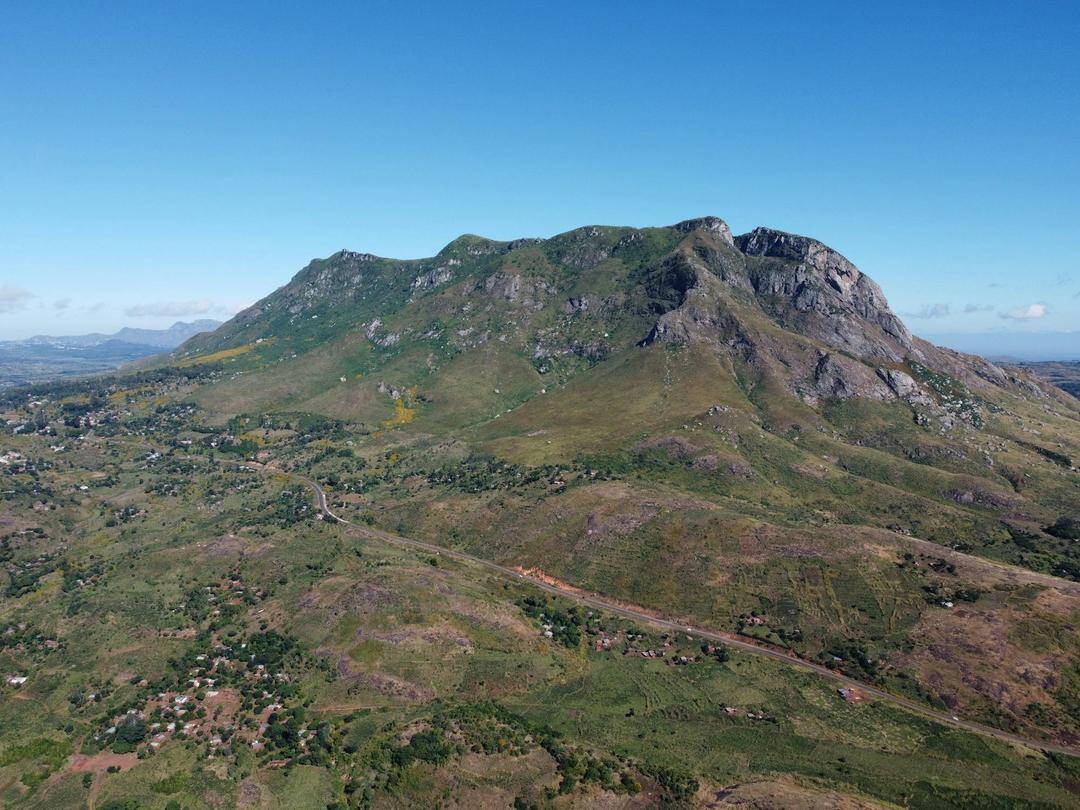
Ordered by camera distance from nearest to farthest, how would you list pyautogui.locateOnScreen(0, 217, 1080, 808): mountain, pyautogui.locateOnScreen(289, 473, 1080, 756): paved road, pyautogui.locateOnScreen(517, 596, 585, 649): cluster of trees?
pyautogui.locateOnScreen(0, 217, 1080, 808): mountain
pyautogui.locateOnScreen(289, 473, 1080, 756): paved road
pyautogui.locateOnScreen(517, 596, 585, 649): cluster of trees

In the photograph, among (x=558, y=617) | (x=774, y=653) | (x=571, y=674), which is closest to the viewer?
(x=571, y=674)

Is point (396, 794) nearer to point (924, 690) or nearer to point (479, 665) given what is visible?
point (479, 665)

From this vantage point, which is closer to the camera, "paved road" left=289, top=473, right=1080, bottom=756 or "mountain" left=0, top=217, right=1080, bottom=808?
"mountain" left=0, top=217, right=1080, bottom=808

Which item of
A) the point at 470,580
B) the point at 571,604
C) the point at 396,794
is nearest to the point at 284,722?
the point at 396,794

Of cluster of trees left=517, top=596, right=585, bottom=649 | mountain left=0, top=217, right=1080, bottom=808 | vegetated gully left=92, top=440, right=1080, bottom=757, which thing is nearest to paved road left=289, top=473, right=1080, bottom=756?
vegetated gully left=92, top=440, right=1080, bottom=757

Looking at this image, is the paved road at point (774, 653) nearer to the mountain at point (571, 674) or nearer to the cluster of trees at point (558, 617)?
the mountain at point (571, 674)

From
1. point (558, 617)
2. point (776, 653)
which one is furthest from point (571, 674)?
point (776, 653)

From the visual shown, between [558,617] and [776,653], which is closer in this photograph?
[776,653]

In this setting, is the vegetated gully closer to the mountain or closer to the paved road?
the paved road

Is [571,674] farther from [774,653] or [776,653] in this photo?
[776,653]

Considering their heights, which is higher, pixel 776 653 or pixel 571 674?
pixel 776 653

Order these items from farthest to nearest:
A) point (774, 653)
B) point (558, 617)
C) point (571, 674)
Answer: point (558, 617) < point (774, 653) < point (571, 674)

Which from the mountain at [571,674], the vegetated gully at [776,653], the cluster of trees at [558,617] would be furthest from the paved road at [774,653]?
the cluster of trees at [558,617]
